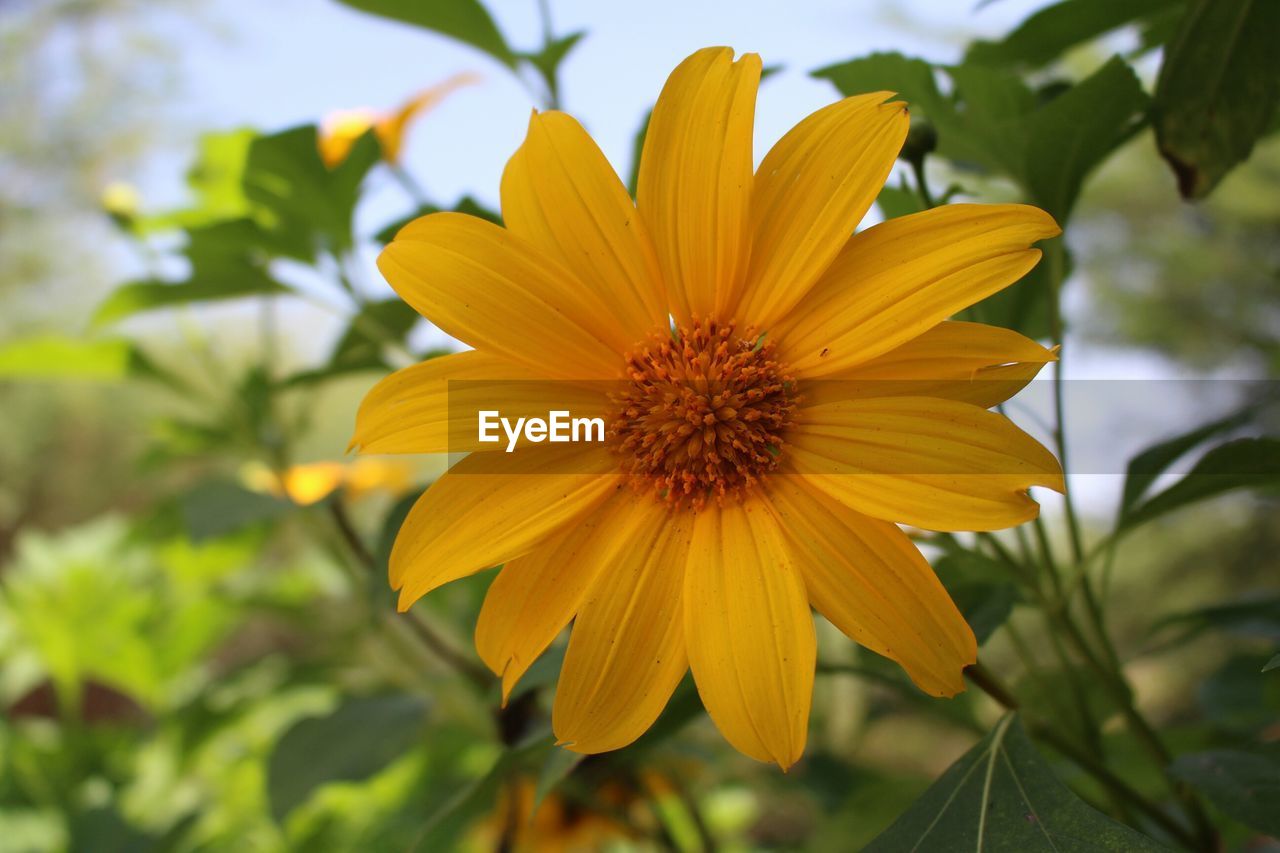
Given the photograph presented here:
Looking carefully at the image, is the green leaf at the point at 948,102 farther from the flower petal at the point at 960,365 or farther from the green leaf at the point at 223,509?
the green leaf at the point at 223,509

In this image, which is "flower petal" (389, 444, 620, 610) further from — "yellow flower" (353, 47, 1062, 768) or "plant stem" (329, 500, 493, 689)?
"plant stem" (329, 500, 493, 689)

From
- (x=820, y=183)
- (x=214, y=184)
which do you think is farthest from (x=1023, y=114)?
(x=214, y=184)

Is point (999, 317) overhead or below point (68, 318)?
below

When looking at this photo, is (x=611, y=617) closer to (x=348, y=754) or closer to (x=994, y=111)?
(x=994, y=111)

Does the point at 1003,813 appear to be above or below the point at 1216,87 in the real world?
below

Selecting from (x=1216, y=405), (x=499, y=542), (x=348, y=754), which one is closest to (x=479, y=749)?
(x=348, y=754)

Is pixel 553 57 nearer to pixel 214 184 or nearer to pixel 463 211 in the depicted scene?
pixel 463 211

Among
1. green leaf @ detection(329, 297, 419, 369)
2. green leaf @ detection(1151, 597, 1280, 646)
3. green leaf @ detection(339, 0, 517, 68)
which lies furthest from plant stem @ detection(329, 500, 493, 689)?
green leaf @ detection(1151, 597, 1280, 646)
